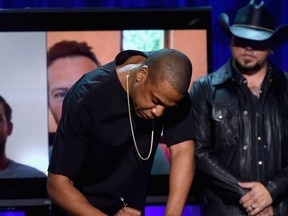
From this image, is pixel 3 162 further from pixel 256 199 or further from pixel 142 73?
pixel 142 73

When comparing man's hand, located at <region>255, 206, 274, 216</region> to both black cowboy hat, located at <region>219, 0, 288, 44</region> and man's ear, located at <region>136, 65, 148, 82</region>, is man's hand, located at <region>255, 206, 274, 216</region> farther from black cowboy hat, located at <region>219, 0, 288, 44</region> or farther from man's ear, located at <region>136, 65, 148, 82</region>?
man's ear, located at <region>136, 65, 148, 82</region>

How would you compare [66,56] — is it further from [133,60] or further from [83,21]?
[133,60]

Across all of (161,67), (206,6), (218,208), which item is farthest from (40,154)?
(161,67)

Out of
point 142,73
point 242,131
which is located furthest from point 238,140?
point 142,73

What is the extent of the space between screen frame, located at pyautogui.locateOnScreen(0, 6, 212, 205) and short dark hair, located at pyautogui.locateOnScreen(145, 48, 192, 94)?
4.52 ft

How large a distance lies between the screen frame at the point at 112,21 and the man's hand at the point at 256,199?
0.43 m

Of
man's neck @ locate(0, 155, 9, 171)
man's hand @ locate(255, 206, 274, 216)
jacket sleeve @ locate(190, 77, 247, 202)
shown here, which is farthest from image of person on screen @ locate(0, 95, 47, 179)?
man's hand @ locate(255, 206, 274, 216)

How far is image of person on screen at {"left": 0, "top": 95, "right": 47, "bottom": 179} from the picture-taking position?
3.41 meters

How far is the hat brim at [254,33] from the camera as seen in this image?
323cm

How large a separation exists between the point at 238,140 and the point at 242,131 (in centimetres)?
5

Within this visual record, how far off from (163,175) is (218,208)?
1.29 feet

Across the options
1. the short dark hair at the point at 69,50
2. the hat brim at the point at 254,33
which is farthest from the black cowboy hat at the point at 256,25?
the short dark hair at the point at 69,50

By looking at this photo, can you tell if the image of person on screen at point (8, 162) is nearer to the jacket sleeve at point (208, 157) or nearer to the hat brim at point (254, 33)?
the jacket sleeve at point (208, 157)

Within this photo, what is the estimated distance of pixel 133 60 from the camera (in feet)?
7.63
